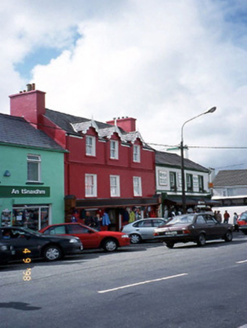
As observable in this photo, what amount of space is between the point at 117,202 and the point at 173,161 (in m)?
12.1

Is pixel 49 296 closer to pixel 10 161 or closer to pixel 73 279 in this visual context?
pixel 73 279

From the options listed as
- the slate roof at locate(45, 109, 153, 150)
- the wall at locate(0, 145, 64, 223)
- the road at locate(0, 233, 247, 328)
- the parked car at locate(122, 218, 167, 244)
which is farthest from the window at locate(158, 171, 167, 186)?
the road at locate(0, 233, 247, 328)

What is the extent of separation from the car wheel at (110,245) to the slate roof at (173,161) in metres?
17.1

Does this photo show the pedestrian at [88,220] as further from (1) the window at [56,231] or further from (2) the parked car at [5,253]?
(2) the parked car at [5,253]

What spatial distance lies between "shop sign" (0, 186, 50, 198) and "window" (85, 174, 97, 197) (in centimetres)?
386

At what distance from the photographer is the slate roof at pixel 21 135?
23747 mm

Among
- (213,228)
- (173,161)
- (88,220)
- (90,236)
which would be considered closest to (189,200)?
(173,161)

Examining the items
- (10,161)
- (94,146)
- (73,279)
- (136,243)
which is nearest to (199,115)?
(94,146)

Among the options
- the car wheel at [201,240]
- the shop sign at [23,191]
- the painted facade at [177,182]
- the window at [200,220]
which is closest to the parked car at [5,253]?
the shop sign at [23,191]

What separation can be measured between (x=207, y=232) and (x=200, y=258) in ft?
17.9

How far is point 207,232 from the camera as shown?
64.2 ft

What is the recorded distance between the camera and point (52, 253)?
16.1 meters

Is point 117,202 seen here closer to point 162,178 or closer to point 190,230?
point 162,178

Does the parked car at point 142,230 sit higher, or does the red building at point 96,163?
the red building at point 96,163
